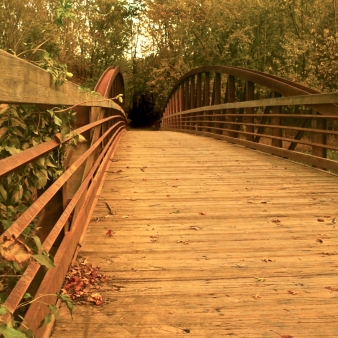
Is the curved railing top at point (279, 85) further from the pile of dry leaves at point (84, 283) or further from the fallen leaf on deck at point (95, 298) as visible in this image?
the fallen leaf on deck at point (95, 298)

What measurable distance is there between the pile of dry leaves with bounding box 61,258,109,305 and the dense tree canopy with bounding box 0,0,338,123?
19100mm

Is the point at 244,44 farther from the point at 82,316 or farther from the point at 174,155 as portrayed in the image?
the point at 82,316

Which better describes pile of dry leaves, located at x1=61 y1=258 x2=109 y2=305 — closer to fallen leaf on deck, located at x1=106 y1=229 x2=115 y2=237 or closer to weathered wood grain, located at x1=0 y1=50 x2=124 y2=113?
fallen leaf on deck, located at x1=106 y1=229 x2=115 y2=237

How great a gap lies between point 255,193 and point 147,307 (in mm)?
3213

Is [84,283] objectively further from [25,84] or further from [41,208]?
[25,84]

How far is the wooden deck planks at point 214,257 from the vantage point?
255cm

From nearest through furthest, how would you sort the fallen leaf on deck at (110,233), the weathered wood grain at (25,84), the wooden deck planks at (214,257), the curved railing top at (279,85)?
1. the weathered wood grain at (25,84)
2. the wooden deck planks at (214,257)
3. the fallen leaf on deck at (110,233)
4. the curved railing top at (279,85)

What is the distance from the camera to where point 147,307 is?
2.72 meters

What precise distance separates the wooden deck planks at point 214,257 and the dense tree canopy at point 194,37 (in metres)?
17.1

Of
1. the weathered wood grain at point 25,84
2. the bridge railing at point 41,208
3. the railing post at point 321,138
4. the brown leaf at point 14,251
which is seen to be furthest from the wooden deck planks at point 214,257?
the weathered wood grain at point 25,84

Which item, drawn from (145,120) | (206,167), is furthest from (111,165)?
(145,120)

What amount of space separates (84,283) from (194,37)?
34194 millimetres

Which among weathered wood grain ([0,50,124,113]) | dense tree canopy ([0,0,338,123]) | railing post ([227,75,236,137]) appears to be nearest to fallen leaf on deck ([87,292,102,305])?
weathered wood grain ([0,50,124,113])

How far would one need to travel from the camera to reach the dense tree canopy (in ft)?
85.8
